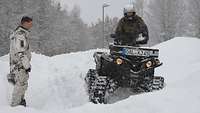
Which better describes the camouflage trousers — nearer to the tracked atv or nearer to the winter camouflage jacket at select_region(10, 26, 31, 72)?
the winter camouflage jacket at select_region(10, 26, 31, 72)

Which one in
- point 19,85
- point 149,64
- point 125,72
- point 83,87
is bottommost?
point 83,87

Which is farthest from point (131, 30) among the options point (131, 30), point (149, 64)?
point (149, 64)

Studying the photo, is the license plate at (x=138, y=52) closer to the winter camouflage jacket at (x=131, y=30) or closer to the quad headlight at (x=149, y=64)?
the quad headlight at (x=149, y=64)

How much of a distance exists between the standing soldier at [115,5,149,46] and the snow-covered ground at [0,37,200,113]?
1.53 m

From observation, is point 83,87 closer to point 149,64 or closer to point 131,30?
point 131,30

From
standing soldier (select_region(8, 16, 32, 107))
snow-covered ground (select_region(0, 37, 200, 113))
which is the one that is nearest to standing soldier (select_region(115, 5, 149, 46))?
snow-covered ground (select_region(0, 37, 200, 113))

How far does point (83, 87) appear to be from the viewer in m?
16.1

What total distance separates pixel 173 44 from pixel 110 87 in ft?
38.9

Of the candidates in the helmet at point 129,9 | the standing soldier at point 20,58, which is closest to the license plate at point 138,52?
the helmet at point 129,9

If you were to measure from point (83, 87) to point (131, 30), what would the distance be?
2.71 m

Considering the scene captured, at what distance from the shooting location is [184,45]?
24.1 metres

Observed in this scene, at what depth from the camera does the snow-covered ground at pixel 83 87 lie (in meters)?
9.64

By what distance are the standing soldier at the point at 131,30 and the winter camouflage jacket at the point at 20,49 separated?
3.23 metres

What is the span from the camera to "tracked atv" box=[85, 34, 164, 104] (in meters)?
13.1
